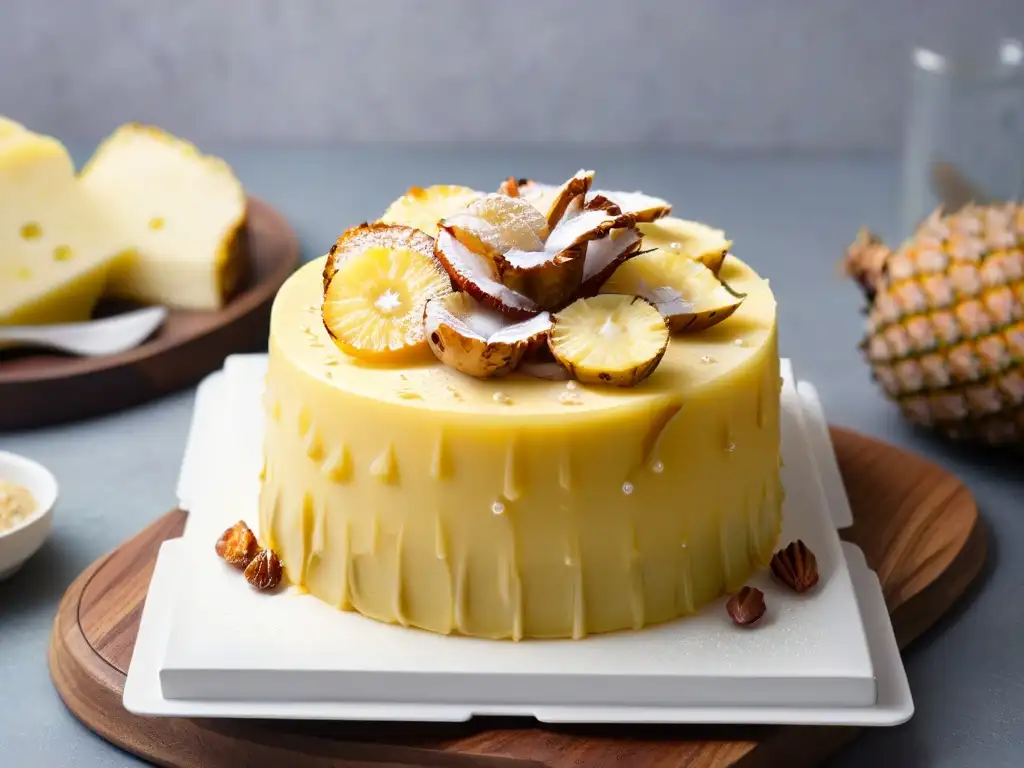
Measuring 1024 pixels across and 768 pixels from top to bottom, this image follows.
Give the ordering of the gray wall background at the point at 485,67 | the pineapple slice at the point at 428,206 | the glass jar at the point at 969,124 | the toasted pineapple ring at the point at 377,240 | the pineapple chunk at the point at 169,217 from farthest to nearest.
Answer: the gray wall background at the point at 485,67
the glass jar at the point at 969,124
the pineapple chunk at the point at 169,217
the pineapple slice at the point at 428,206
the toasted pineapple ring at the point at 377,240

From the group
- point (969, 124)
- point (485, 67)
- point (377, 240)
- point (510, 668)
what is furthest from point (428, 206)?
point (485, 67)

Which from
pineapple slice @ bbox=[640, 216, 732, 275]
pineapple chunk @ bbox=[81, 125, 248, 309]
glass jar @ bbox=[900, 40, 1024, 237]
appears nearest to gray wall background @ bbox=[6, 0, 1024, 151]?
glass jar @ bbox=[900, 40, 1024, 237]

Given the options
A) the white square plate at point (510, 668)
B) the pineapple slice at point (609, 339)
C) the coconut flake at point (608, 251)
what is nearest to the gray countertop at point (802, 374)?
the white square plate at point (510, 668)

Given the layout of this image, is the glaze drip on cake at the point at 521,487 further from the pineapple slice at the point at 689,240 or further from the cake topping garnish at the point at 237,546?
the pineapple slice at the point at 689,240

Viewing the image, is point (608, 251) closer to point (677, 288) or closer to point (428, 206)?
point (677, 288)

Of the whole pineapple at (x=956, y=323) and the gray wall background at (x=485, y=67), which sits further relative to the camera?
the gray wall background at (x=485, y=67)

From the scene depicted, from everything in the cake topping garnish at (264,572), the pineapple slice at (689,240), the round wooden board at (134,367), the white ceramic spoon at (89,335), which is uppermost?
the pineapple slice at (689,240)

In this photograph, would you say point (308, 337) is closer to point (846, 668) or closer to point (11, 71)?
point (846, 668)
